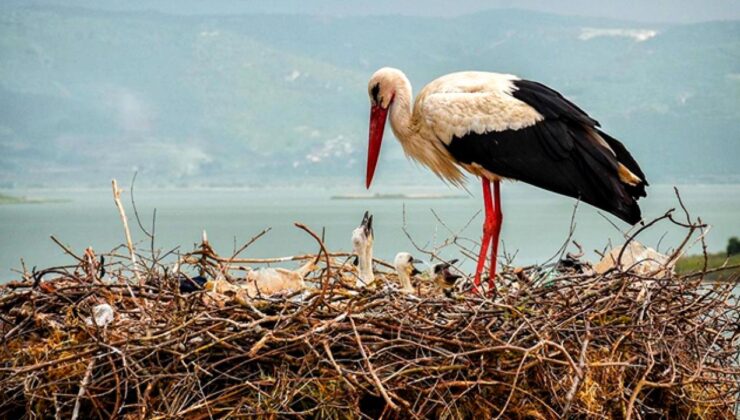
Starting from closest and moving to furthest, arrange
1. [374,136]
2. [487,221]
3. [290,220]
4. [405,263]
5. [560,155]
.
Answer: [405,263]
[560,155]
[487,221]
[374,136]
[290,220]

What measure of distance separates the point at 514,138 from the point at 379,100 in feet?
3.25

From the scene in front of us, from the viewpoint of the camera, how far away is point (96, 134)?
7564 inches

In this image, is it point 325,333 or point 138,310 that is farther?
point 138,310

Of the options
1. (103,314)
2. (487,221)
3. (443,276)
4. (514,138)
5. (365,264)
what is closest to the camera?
(103,314)

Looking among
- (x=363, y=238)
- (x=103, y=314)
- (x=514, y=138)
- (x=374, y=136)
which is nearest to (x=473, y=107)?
(x=514, y=138)

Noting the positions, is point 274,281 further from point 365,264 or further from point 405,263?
point 405,263

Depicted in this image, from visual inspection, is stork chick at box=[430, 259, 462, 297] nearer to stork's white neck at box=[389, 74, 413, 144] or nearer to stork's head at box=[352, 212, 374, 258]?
stork's head at box=[352, 212, 374, 258]

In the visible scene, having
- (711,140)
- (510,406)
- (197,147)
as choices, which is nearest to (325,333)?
(510,406)

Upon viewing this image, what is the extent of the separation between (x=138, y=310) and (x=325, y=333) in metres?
1.06

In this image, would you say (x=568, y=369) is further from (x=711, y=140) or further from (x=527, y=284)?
(x=711, y=140)

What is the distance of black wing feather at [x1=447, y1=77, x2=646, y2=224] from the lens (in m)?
6.89

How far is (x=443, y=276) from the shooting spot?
627cm

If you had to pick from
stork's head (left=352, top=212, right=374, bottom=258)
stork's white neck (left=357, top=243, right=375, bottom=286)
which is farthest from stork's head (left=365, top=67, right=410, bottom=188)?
stork's white neck (left=357, top=243, right=375, bottom=286)

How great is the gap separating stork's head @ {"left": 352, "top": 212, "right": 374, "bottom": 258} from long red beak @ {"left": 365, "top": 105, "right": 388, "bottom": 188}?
1.03 meters
